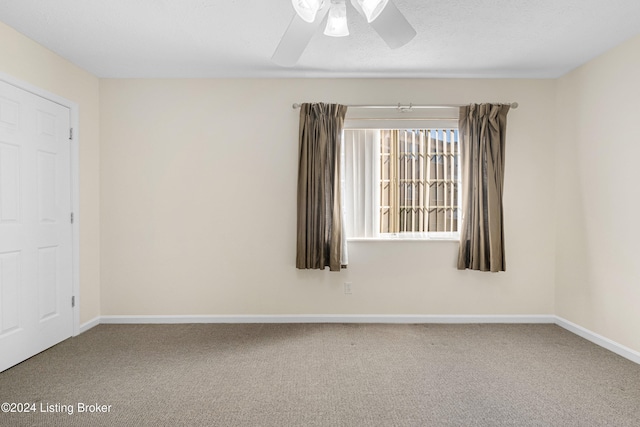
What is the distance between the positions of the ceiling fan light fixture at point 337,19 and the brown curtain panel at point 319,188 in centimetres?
169

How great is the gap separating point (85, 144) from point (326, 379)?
3073 millimetres

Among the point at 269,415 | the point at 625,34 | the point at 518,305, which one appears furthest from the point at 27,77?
the point at 518,305

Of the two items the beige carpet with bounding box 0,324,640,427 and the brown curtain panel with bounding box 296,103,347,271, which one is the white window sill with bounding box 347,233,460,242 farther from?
the beige carpet with bounding box 0,324,640,427

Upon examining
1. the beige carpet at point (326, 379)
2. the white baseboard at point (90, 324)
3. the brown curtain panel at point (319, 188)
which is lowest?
the beige carpet at point (326, 379)

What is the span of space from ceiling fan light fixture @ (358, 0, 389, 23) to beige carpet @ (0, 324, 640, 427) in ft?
6.89

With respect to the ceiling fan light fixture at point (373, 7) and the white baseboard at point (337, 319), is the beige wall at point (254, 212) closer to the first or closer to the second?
the white baseboard at point (337, 319)

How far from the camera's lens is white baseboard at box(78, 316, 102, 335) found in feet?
11.4

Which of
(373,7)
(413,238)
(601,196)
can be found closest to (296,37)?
(373,7)

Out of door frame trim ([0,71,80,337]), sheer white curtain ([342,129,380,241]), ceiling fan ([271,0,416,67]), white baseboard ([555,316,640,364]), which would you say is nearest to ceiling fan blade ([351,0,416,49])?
ceiling fan ([271,0,416,67])

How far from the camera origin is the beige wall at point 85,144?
10.00 feet

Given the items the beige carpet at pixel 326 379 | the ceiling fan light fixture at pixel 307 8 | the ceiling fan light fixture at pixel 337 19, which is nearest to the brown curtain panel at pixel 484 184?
the beige carpet at pixel 326 379

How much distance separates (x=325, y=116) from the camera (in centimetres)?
367

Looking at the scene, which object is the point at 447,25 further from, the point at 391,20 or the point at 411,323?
the point at 411,323

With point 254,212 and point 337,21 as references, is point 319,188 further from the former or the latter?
point 337,21
